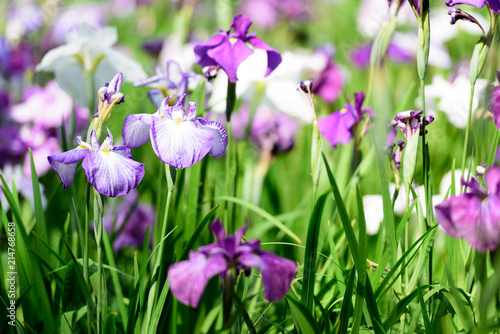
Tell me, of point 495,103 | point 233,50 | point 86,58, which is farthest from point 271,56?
point 86,58

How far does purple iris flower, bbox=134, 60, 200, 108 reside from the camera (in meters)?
0.88

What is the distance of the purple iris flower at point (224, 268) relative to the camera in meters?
0.48

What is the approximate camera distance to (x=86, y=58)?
1.16 meters

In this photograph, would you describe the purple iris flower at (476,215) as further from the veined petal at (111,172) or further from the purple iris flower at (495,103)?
the veined petal at (111,172)

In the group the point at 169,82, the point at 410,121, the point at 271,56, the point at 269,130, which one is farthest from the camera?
the point at 269,130

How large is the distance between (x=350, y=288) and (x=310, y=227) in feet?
0.32

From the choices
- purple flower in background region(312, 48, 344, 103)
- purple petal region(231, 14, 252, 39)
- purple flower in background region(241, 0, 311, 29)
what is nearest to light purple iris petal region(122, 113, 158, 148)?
purple petal region(231, 14, 252, 39)

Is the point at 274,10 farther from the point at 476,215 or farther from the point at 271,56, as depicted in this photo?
the point at 476,215

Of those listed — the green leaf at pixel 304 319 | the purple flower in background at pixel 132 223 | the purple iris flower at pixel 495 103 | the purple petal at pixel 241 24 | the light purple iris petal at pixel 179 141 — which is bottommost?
the purple flower in background at pixel 132 223

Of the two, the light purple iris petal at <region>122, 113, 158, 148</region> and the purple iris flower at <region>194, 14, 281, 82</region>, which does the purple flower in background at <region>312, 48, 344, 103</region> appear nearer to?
the purple iris flower at <region>194, 14, 281, 82</region>

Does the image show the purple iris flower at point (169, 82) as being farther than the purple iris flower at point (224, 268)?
Yes

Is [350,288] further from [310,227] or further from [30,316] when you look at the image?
[30,316]

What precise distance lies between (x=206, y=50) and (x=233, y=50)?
6 cm

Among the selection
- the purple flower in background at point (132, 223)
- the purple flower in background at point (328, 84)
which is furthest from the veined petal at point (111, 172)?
the purple flower in background at point (328, 84)
